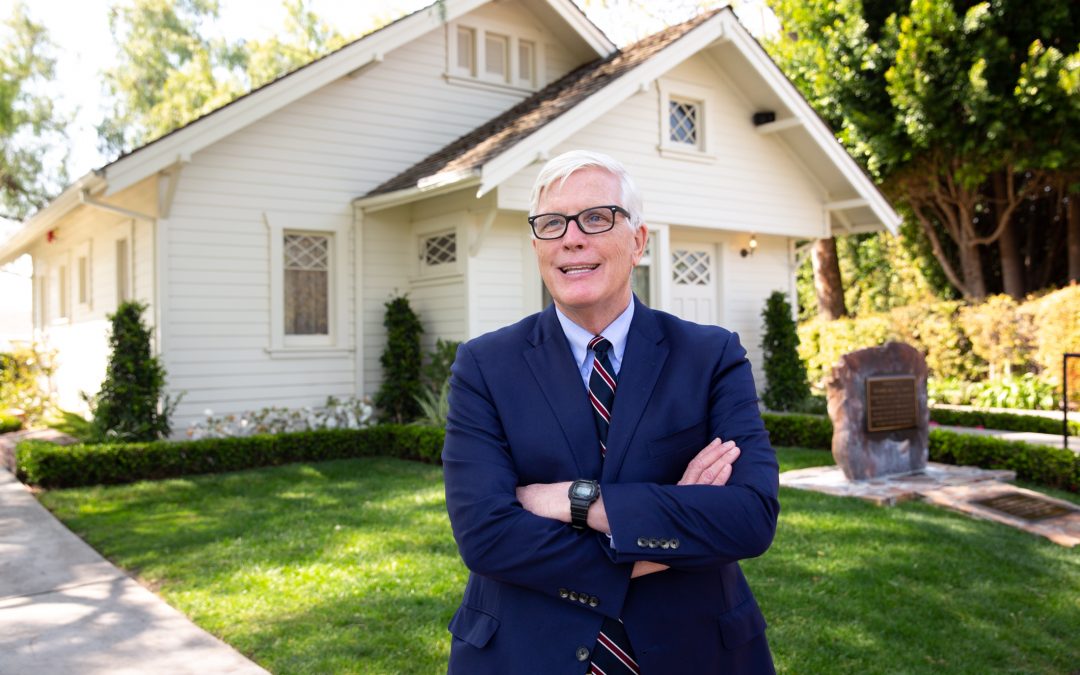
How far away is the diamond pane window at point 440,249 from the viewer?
12.3m

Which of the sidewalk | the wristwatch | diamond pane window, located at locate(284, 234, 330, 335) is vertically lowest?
the sidewalk

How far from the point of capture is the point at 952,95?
17297mm

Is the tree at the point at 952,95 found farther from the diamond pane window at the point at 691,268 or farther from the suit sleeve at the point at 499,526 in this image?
the suit sleeve at the point at 499,526

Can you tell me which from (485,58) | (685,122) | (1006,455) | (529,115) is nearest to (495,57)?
(485,58)

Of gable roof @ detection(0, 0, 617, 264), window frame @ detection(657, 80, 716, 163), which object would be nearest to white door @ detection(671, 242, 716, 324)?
window frame @ detection(657, 80, 716, 163)

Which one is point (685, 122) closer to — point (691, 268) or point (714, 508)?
point (691, 268)

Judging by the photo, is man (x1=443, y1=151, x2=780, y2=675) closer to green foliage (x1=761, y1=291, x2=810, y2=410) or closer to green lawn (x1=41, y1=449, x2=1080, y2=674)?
green lawn (x1=41, y1=449, x2=1080, y2=674)

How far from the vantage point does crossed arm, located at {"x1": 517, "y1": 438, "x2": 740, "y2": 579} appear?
2111mm

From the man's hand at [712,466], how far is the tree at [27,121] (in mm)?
26722

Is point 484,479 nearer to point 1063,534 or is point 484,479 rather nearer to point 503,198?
point 1063,534

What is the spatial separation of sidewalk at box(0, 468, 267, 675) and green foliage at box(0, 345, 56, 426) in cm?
841

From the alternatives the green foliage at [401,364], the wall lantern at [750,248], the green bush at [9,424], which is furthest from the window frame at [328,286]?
the wall lantern at [750,248]

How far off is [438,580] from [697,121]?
33.9 ft

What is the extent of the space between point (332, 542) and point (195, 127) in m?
6.31
